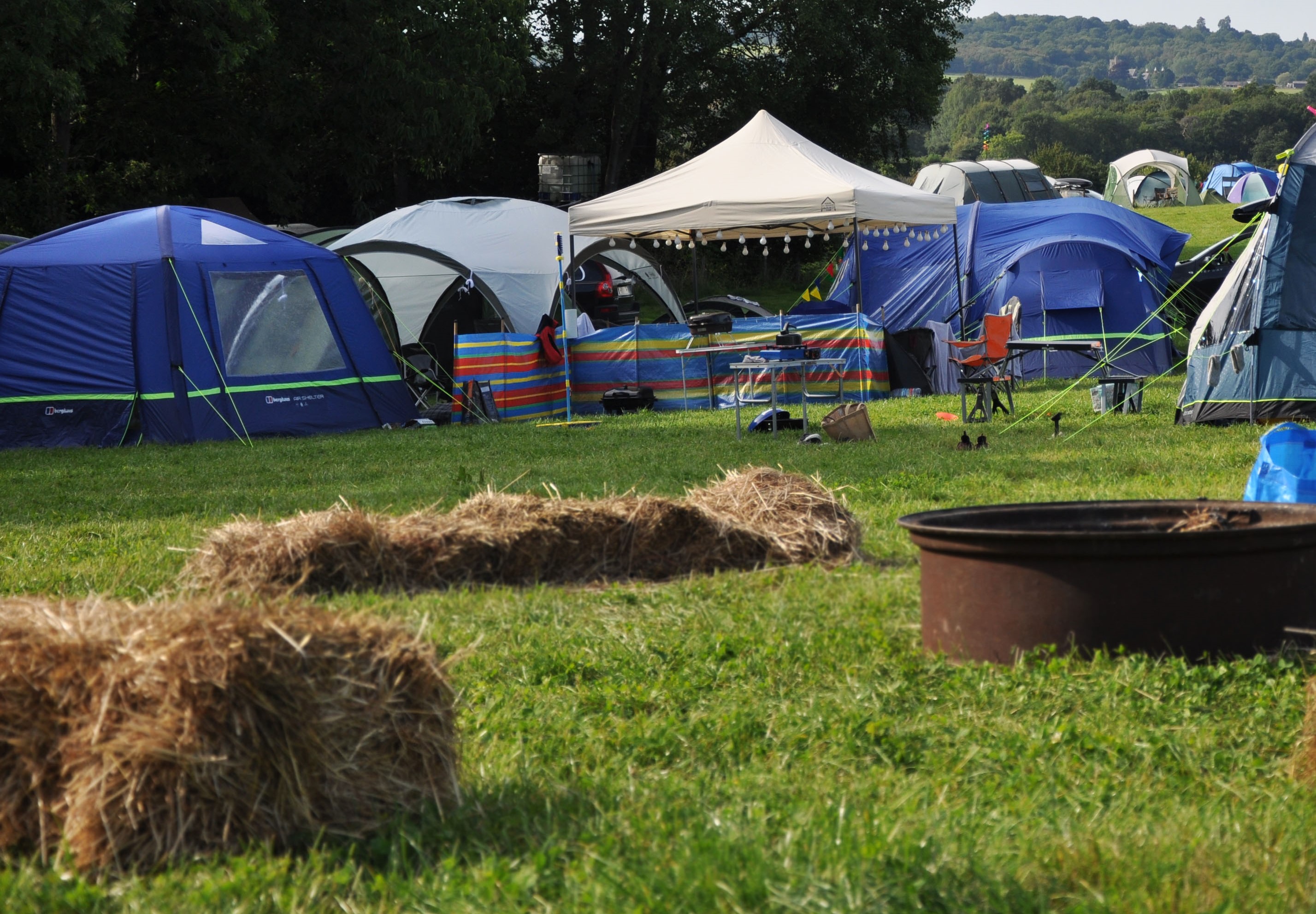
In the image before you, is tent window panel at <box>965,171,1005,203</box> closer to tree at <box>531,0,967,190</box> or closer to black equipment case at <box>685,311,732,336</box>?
tree at <box>531,0,967,190</box>

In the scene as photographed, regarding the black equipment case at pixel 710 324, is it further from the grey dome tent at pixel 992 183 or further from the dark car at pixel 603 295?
the grey dome tent at pixel 992 183

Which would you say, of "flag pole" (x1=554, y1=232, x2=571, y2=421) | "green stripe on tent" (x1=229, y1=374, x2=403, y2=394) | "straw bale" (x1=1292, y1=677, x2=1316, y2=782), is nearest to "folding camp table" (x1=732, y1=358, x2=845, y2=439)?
"flag pole" (x1=554, y1=232, x2=571, y2=421)

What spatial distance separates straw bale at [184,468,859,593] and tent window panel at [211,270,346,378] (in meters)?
7.90

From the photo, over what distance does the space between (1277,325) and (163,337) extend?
10.2 m

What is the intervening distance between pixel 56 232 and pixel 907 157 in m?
24.1

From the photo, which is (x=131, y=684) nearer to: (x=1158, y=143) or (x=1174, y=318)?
(x=1174, y=318)

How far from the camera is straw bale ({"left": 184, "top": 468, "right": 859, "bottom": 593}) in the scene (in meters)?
5.52

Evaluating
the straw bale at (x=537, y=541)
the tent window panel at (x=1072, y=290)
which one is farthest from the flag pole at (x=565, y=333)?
the straw bale at (x=537, y=541)

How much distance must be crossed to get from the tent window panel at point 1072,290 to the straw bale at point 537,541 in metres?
12.0

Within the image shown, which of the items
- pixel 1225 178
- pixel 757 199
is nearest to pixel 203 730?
pixel 757 199

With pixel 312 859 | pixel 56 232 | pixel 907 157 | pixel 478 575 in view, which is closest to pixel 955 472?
pixel 478 575

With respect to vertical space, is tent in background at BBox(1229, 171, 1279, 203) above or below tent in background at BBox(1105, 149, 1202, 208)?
below

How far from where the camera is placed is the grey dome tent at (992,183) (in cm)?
3102

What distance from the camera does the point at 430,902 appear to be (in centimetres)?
256
